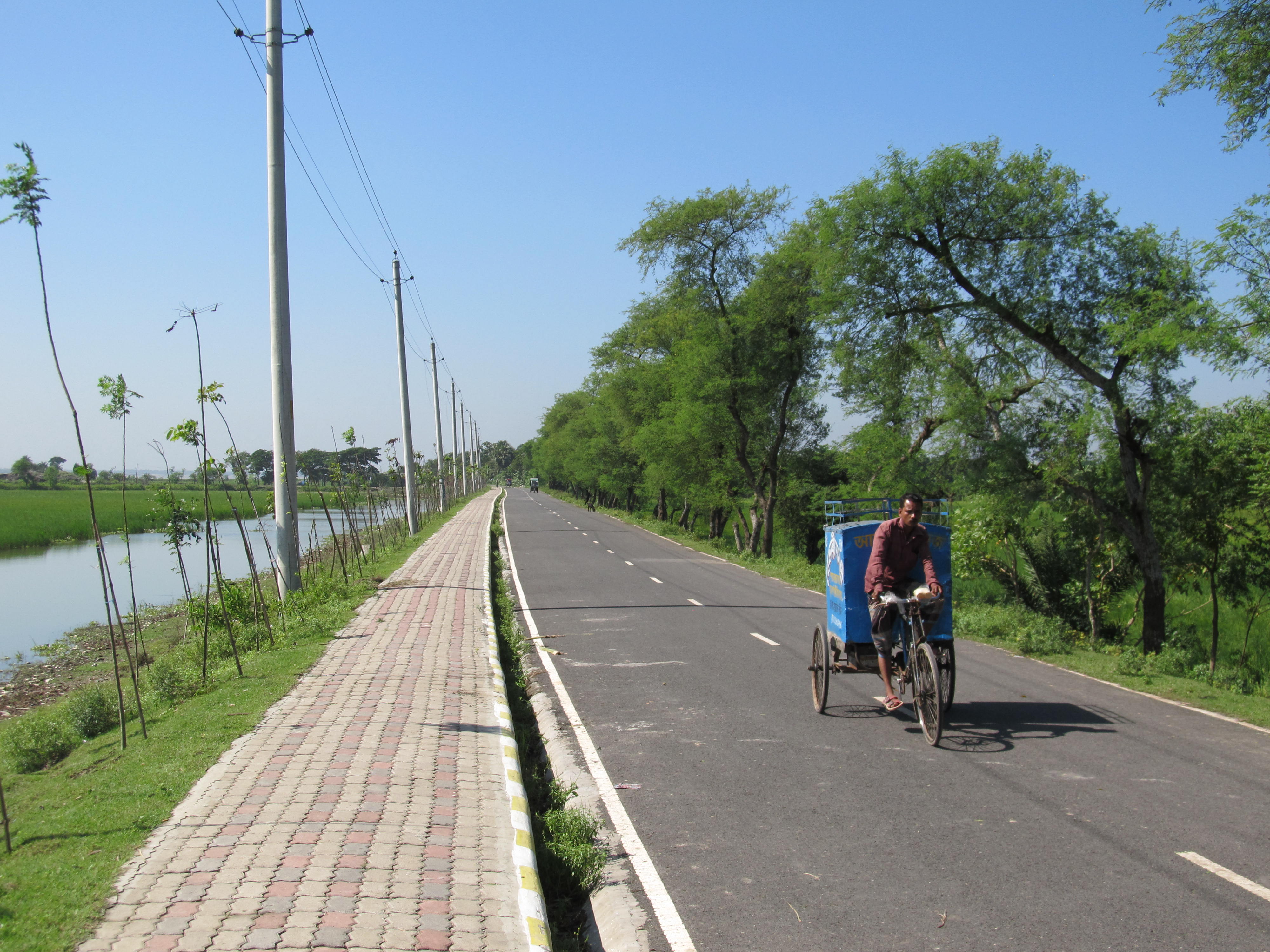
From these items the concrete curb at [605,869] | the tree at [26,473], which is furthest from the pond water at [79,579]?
the tree at [26,473]

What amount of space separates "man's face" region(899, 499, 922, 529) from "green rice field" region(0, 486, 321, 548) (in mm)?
14044

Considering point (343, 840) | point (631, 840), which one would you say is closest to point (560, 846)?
point (631, 840)

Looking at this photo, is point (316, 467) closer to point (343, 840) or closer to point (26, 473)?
point (343, 840)

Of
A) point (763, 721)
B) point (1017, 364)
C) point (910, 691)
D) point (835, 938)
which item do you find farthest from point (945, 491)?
point (835, 938)

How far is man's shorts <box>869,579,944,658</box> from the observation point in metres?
7.75

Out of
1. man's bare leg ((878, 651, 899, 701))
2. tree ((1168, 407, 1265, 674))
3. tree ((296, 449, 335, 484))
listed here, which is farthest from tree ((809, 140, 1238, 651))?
tree ((296, 449, 335, 484))

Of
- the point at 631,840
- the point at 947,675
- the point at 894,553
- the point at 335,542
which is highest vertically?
the point at 894,553

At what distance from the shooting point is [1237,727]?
8445 millimetres

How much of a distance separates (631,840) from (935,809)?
77.6 inches

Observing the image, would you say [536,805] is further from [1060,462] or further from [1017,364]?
[1017,364]

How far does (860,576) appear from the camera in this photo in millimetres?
8367

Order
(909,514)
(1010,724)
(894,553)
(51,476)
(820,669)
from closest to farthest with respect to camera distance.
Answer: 1. (909,514)
2. (894,553)
3. (1010,724)
4. (820,669)
5. (51,476)

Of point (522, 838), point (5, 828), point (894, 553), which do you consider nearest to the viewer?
point (522, 838)

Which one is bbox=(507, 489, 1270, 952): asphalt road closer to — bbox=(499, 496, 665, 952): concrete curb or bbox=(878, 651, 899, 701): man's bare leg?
bbox=(499, 496, 665, 952): concrete curb
